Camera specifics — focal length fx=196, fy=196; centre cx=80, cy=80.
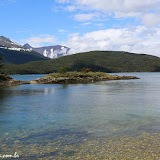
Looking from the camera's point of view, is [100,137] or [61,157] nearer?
[61,157]

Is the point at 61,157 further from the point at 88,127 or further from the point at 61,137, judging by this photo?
the point at 88,127

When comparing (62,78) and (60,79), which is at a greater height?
(62,78)

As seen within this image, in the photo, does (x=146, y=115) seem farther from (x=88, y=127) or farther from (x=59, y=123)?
(x=59, y=123)

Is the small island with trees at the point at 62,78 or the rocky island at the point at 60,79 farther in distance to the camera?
the small island with trees at the point at 62,78

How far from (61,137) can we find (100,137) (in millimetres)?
2442

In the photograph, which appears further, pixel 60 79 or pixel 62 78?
pixel 62 78

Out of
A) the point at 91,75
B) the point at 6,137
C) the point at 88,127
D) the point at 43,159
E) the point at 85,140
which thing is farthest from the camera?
the point at 91,75

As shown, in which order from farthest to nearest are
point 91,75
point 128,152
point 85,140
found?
point 91,75 → point 85,140 → point 128,152

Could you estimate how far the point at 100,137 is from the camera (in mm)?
12219

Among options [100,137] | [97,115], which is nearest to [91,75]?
[97,115]

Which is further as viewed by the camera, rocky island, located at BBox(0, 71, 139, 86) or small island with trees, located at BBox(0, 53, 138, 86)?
small island with trees, located at BBox(0, 53, 138, 86)

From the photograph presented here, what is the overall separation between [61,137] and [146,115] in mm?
9678

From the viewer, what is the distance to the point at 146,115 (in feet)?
60.5

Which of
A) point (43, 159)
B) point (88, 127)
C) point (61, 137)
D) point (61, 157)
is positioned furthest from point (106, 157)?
point (88, 127)
